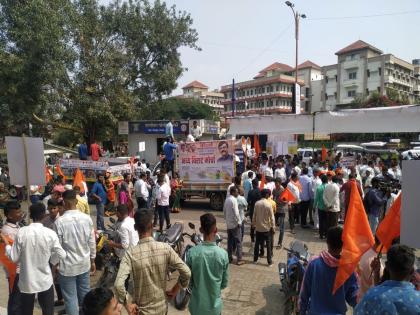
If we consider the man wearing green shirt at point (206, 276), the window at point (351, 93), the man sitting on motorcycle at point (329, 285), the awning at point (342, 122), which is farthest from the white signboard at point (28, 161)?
the window at point (351, 93)

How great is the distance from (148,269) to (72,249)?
1.81 m

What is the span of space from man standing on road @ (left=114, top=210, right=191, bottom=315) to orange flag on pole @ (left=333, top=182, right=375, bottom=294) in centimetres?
140

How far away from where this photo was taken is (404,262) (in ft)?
9.01

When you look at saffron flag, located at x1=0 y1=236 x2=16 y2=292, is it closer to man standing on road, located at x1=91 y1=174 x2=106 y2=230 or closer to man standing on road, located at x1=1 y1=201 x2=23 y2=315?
man standing on road, located at x1=1 y1=201 x2=23 y2=315

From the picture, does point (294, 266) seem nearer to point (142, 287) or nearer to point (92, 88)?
point (142, 287)

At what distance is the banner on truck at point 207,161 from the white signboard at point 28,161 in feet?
25.5

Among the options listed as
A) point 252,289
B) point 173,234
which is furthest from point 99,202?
point 252,289

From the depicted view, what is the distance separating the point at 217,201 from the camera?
13.2m

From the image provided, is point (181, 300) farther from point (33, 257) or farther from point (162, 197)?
point (162, 197)

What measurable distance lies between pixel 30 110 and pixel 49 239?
18.3 meters

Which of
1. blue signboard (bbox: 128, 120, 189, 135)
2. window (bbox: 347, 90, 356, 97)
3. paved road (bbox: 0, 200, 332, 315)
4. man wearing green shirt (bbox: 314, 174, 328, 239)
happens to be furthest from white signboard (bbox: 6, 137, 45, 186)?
window (bbox: 347, 90, 356, 97)

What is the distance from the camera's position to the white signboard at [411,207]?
10.6ft

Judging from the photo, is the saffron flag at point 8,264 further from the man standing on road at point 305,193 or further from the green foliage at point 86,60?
the green foliage at point 86,60

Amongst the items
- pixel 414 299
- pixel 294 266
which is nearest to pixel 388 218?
pixel 414 299
